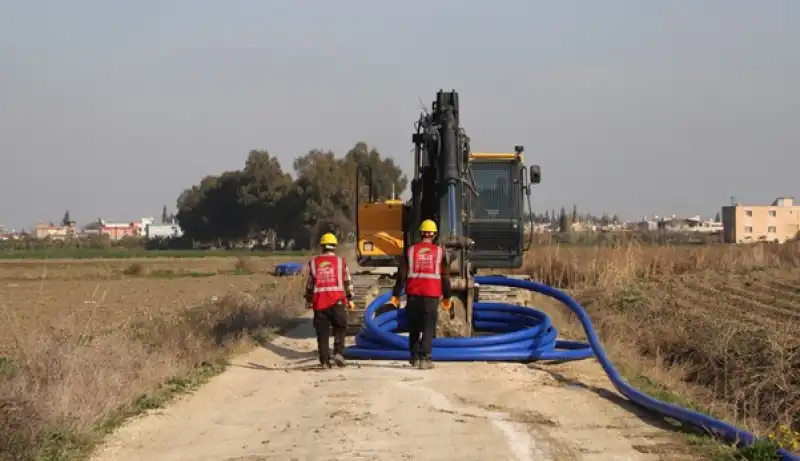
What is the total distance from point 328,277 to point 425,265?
4.33 ft

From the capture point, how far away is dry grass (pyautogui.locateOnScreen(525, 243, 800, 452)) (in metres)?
13.6

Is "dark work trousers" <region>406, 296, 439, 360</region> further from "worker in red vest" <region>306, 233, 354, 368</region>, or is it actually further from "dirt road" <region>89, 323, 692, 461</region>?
"worker in red vest" <region>306, 233, 354, 368</region>

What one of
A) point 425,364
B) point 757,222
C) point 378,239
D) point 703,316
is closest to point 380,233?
point 378,239

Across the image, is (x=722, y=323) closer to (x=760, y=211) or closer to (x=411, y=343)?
(x=411, y=343)

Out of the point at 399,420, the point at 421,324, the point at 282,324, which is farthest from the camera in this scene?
the point at 282,324

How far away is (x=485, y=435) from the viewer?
30.7 feet

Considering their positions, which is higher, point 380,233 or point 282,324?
point 380,233

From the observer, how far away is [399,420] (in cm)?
1005

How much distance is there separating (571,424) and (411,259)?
4634 millimetres

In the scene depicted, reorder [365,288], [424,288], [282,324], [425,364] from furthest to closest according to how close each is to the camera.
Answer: [282,324]
[365,288]
[424,288]
[425,364]

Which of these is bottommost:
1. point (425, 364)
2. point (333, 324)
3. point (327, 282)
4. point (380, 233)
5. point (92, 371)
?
point (425, 364)

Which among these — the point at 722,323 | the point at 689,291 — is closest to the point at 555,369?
the point at 722,323

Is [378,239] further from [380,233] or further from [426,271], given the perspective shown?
[426,271]

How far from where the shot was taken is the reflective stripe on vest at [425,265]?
14.1 meters
